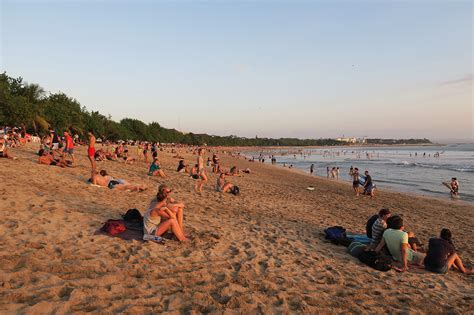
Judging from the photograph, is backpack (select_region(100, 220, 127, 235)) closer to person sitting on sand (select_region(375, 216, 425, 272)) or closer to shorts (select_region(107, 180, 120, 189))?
shorts (select_region(107, 180, 120, 189))

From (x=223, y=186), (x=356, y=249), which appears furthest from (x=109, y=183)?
(x=356, y=249)

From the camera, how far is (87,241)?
18.1 feet

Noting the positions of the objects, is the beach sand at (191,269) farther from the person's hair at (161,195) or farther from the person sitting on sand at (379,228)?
the person's hair at (161,195)

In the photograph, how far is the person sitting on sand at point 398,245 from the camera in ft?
19.3

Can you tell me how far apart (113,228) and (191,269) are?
77.4 inches

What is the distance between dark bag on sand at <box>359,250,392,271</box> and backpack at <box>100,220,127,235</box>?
444 cm

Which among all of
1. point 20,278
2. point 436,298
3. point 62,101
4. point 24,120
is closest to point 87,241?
point 20,278

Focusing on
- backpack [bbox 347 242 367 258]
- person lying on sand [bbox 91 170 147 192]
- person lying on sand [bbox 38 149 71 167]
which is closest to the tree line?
person lying on sand [bbox 38 149 71 167]

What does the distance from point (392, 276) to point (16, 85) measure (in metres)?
49.4

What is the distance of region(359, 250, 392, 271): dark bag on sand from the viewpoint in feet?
18.8

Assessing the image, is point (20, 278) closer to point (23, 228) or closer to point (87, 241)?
point (87, 241)

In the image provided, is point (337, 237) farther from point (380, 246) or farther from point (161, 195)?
point (161, 195)

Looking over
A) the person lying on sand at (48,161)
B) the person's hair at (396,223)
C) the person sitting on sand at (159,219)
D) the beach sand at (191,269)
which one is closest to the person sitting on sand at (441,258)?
the beach sand at (191,269)

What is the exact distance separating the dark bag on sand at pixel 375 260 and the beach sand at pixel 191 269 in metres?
0.12
